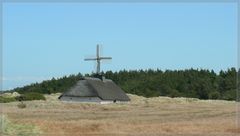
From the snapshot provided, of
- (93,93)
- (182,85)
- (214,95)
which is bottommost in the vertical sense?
(93,93)

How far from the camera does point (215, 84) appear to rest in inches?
4166

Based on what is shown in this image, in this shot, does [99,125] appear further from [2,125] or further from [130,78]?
[130,78]

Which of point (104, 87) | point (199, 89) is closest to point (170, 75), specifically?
point (199, 89)

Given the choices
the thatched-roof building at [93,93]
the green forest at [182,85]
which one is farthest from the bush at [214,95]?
the thatched-roof building at [93,93]

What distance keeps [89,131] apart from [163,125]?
465cm

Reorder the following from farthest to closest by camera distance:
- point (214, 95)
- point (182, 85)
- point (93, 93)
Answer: point (182, 85), point (214, 95), point (93, 93)

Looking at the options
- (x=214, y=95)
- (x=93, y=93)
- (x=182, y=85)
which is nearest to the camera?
(x=93, y=93)

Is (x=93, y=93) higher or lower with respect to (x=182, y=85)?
lower

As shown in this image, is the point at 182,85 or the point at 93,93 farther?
the point at 182,85

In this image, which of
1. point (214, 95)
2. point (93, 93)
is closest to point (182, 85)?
point (214, 95)

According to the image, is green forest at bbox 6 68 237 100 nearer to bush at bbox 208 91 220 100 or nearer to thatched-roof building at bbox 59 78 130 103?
bush at bbox 208 91 220 100

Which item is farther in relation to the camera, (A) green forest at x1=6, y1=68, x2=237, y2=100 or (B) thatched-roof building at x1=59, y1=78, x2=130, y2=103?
(A) green forest at x1=6, y1=68, x2=237, y2=100

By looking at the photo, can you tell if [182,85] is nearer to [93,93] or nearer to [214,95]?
[214,95]

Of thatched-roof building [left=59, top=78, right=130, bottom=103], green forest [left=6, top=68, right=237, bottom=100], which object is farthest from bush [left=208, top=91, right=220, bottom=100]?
thatched-roof building [left=59, top=78, right=130, bottom=103]
